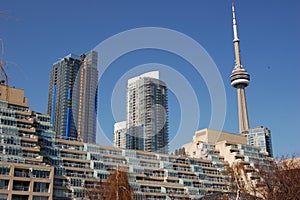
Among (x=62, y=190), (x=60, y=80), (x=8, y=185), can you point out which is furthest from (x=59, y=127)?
(x=8, y=185)

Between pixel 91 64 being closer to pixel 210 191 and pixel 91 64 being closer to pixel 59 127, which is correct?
pixel 59 127

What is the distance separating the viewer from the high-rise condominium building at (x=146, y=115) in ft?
427

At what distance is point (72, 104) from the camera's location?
13975 centimetres

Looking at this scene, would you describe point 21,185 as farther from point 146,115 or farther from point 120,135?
point 120,135

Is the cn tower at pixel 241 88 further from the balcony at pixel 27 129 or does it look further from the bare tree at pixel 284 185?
the bare tree at pixel 284 185

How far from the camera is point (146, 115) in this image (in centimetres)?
13250

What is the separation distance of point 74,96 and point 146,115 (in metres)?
28.8

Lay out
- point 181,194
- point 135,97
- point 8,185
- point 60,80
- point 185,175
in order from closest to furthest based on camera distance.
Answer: point 8,185 < point 181,194 < point 185,175 < point 135,97 < point 60,80

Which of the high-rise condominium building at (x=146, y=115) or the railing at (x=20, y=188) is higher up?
the high-rise condominium building at (x=146, y=115)

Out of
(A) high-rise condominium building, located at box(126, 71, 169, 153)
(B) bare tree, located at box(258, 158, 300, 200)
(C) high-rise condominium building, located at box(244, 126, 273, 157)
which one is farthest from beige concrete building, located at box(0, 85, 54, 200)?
(C) high-rise condominium building, located at box(244, 126, 273, 157)

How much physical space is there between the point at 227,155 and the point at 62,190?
2038 inches

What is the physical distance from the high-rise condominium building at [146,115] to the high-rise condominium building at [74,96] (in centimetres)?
1476

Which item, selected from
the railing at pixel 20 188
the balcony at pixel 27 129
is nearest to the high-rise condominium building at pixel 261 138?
the balcony at pixel 27 129

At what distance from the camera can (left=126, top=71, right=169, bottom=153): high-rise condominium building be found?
427 feet
